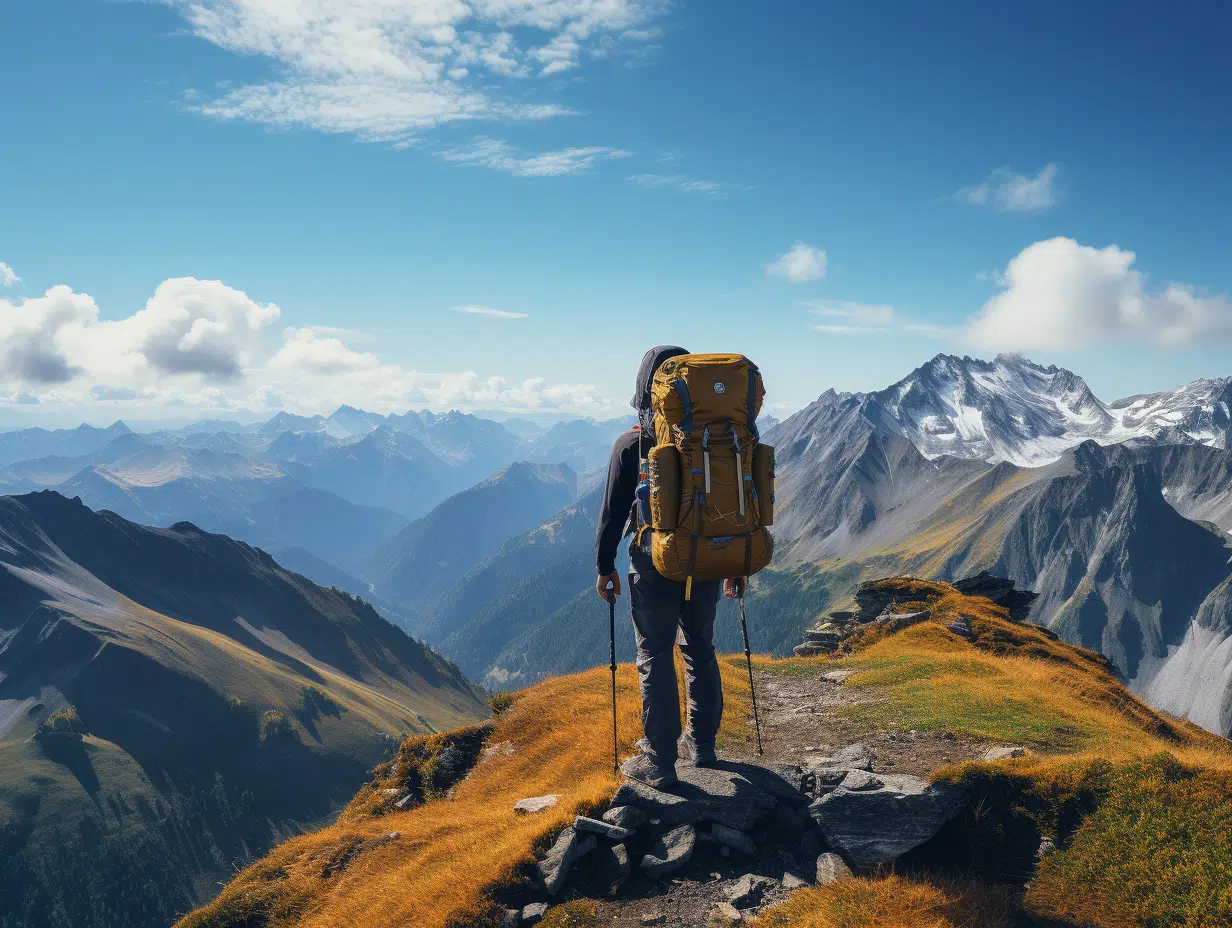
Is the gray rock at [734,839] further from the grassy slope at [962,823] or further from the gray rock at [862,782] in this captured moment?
the gray rock at [862,782]

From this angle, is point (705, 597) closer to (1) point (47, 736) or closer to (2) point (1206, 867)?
(2) point (1206, 867)

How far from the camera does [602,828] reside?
34.1 feet

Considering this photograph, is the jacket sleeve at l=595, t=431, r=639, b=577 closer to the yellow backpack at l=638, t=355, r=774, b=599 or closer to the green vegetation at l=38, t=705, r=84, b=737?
the yellow backpack at l=638, t=355, r=774, b=599

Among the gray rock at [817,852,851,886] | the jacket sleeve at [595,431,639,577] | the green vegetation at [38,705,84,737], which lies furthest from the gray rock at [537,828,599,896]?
the green vegetation at [38,705,84,737]

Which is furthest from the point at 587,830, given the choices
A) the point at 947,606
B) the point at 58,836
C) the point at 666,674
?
the point at 58,836

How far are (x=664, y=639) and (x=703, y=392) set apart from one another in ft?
13.9

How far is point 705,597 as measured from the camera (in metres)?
11.4

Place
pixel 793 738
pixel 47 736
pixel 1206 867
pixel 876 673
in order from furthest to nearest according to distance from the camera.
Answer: pixel 47 736 → pixel 876 673 → pixel 793 738 → pixel 1206 867

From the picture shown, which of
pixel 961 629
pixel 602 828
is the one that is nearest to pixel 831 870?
pixel 602 828

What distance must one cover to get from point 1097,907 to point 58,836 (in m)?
210

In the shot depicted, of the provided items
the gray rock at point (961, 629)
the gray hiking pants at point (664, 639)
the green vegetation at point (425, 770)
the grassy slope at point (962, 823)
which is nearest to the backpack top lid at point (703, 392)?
the gray hiking pants at point (664, 639)

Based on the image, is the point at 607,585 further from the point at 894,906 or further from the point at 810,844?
the point at 894,906

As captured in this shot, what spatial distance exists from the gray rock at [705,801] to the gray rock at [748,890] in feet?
2.84

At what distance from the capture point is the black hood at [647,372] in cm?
1081
